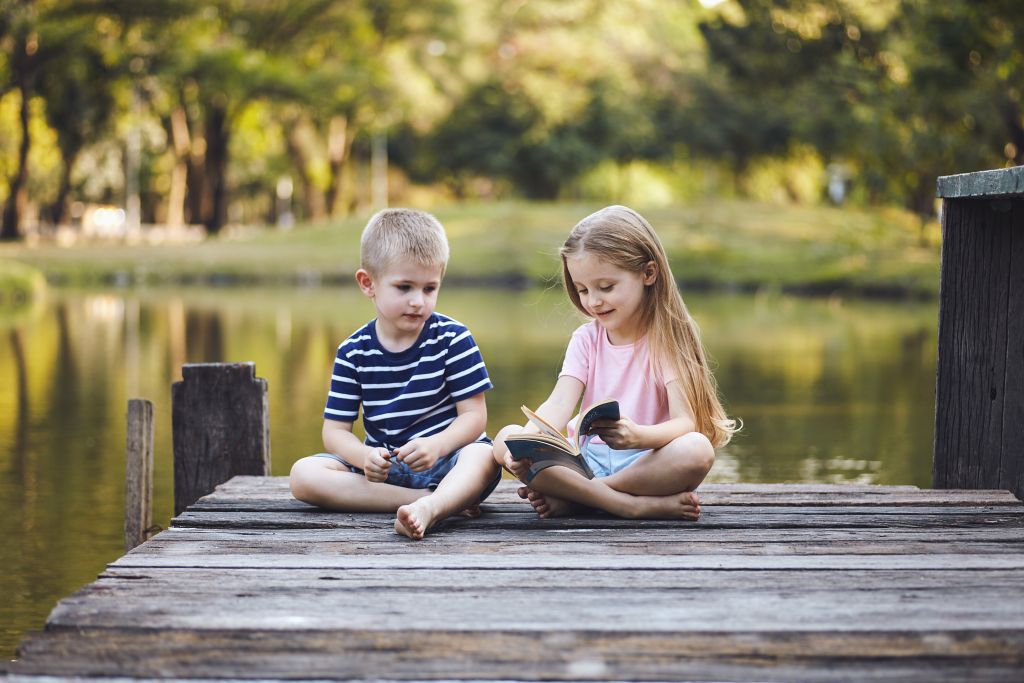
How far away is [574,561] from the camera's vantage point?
3.76 meters

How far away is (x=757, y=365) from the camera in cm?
1477

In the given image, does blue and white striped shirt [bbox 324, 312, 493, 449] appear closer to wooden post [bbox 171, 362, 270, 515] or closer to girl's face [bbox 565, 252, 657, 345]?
girl's face [bbox 565, 252, 657, 345]

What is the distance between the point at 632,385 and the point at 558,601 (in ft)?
4.52

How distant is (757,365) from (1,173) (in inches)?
1552

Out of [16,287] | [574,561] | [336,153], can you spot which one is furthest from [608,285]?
[336,153]

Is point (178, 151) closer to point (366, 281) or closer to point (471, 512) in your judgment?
point (366, 281)

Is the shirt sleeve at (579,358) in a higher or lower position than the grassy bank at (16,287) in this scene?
lower

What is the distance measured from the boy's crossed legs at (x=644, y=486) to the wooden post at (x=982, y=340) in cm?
122

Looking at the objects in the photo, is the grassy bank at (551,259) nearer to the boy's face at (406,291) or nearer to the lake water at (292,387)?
the lake water at (292,387)

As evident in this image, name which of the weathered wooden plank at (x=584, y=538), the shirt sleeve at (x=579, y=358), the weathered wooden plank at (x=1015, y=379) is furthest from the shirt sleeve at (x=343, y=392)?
the weathered wooden plank at (x=1015, y=379)

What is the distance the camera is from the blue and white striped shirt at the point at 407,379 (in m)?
4.54

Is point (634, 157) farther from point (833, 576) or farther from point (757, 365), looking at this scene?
point (833, 576)

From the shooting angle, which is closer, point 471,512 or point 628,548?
point 628,548

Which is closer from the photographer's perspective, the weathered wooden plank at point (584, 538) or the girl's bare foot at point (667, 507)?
the weathered wooden plank at point (584, 538)
